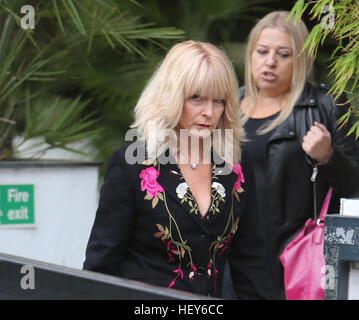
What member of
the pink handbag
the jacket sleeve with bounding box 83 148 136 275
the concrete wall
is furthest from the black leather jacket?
the concrete wall

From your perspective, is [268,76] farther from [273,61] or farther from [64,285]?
[64,285]

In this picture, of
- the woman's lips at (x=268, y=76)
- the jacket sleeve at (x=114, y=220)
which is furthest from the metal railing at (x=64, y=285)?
the woman's lips at (x=268, y=76)

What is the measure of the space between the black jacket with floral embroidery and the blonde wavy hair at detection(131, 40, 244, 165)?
11cm

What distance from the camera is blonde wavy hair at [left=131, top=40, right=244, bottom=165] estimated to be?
98.7 inches

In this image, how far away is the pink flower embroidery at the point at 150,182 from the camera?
2.53 meters

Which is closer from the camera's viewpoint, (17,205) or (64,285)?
(64,285)

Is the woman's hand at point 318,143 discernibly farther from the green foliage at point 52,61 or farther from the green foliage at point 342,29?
the green foliage at point 52,61

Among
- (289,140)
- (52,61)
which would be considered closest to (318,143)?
(289,140)

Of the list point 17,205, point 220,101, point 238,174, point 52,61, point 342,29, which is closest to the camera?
point 342,29

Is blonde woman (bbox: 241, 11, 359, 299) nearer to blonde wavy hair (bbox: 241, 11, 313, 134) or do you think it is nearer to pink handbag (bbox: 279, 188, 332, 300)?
blonde wavy hair (bbox: 241, 11, 313, 134)

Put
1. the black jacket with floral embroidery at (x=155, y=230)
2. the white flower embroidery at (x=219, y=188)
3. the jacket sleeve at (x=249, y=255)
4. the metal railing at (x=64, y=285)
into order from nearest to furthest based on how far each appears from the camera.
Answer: the metal railing at (x=64, y=285)
the black jacket with floral embroidery at (x=155, y=230)
the white flower embroidery at (x=219, y=188)
the jacket sleeve at (x=249, y=255)

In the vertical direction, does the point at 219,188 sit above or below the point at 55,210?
above

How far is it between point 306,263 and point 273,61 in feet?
3.06

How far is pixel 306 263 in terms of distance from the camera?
125 inches
